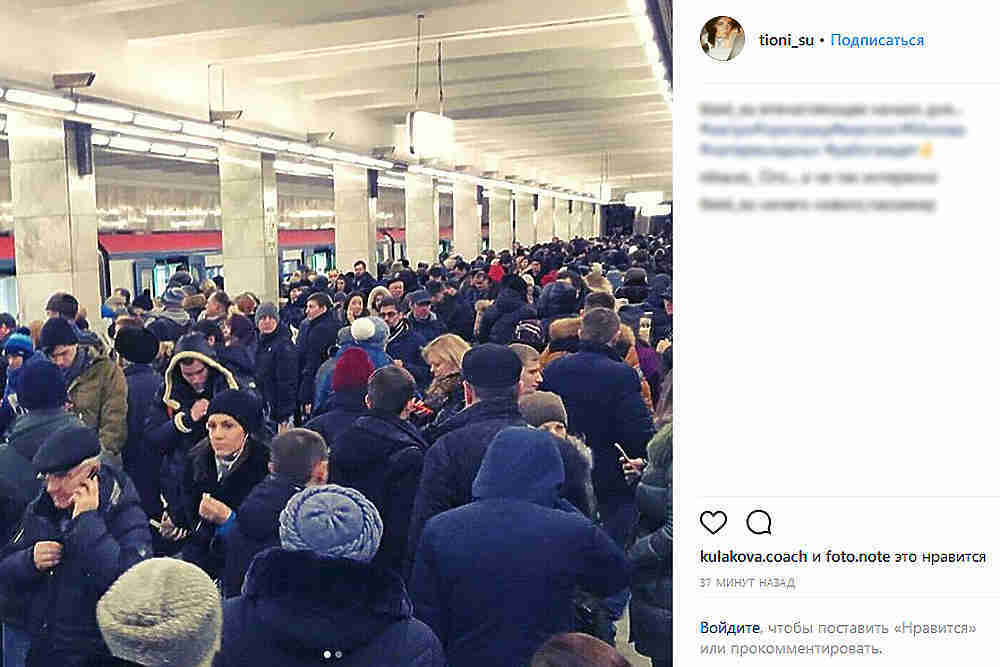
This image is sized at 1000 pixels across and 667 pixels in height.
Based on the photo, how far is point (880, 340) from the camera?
1370 mm

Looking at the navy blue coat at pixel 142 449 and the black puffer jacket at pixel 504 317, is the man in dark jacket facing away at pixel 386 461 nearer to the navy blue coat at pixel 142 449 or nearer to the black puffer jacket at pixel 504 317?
the navy blue coat at pixel 142 449

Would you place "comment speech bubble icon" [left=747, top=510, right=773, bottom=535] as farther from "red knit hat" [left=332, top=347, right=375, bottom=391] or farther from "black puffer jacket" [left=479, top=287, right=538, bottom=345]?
"black puffer jacket" [left=479, top=287, right=538, bottom=345]

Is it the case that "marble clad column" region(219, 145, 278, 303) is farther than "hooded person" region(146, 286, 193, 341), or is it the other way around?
"marble clad column" region(219, 145, 278, 303)

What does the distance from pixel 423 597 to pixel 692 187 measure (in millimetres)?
1883

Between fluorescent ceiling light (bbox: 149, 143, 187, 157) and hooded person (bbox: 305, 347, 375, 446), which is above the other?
fluorescent ceiling light (bbox: 149, 143, 187, 157)

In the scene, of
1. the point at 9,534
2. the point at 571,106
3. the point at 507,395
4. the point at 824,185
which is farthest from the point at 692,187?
the point at 571,106

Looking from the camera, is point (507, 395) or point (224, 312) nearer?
point (507, 395)

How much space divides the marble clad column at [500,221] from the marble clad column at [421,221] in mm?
8463

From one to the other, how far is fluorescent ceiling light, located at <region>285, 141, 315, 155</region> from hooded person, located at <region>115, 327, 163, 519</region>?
22.5 ft

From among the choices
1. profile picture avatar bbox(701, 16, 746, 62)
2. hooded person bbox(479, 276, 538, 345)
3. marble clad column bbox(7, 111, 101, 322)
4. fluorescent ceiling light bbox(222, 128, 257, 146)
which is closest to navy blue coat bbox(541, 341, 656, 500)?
hooded person bbox(479, 276, 538, 345)

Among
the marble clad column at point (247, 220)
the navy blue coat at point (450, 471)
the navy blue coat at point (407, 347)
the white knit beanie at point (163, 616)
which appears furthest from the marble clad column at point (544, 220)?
the white knit beanie at point (163, 616)

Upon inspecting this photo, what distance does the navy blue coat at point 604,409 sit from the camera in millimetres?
4566

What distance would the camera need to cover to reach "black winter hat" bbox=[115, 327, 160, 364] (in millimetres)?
5594

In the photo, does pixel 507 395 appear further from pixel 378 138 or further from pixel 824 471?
pixel 378 138
